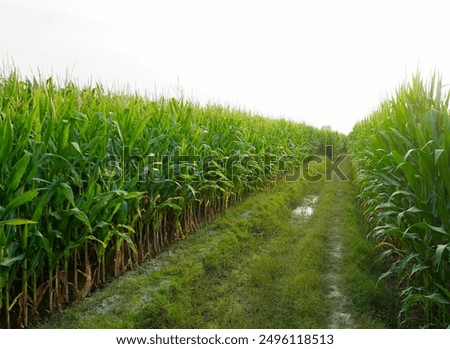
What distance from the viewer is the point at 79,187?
3883mm

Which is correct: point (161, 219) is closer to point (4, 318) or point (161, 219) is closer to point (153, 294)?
point (153, 294)

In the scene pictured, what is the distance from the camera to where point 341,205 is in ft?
30.0

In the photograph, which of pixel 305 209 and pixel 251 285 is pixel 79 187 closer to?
pixel 251 285

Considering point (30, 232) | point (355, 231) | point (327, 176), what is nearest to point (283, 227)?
point (355, 231)

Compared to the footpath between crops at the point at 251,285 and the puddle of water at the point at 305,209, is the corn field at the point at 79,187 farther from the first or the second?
the puddle of water at the point at 305,209

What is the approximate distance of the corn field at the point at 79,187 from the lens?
10.7 feet

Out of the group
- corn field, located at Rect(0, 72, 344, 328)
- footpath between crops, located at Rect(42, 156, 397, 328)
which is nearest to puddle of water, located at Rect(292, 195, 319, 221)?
footpath between crops, located at Rect(42, 156, 397, 328)

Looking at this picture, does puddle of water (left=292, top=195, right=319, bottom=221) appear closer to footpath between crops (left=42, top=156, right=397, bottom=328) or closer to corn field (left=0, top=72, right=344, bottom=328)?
footpath between crops (left=42, top=156, right=397, bottom=328)

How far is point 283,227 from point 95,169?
4.17m

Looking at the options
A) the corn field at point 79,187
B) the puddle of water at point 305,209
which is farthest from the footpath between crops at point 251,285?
the puddle of water at point 305,209

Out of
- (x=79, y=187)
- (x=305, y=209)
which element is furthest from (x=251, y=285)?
(x=305, y=209)

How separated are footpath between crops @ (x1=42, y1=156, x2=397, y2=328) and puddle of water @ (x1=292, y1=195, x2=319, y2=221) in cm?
99

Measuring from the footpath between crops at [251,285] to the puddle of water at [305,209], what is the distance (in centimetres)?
99

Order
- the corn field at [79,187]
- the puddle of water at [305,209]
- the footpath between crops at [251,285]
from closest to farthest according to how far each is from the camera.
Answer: the corn field at [79,187] → the footpath between crops at [251,285] → the puddle of water at [305,209]
